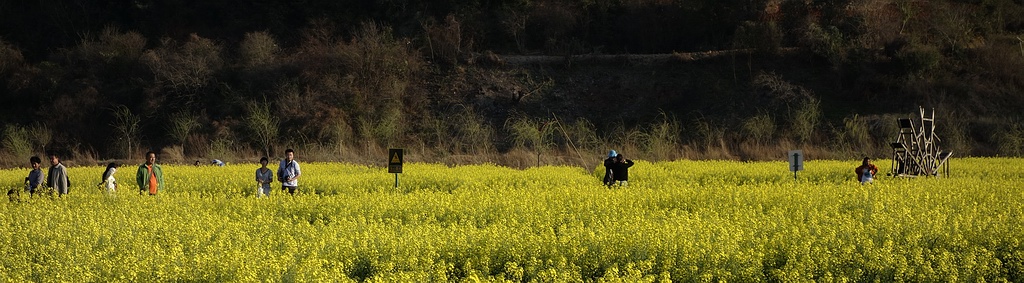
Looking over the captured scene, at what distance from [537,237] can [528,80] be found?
3598 centimetres

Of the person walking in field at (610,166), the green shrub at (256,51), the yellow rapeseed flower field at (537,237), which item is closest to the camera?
the yellow rapeseed flower field at (537,237)

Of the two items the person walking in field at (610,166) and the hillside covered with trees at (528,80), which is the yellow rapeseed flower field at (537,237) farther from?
the hillside covered with trees at (528,80)

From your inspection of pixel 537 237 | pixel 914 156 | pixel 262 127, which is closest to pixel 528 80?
pixel 262 127

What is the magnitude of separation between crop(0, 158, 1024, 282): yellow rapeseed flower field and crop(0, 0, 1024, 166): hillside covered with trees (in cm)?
2007

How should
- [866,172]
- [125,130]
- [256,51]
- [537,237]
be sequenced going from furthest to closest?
[256,51] → [125,130] → [866,172] → [537,237]

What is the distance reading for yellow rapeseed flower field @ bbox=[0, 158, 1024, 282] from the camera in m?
8.99

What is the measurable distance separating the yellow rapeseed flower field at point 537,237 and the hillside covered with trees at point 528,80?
20.1m

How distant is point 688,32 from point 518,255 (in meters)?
42.6

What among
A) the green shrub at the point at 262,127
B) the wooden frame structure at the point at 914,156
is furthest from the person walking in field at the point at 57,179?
the green shrub at the point at 262,127

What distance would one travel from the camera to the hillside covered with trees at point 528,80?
39469 mm

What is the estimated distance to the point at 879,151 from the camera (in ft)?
112

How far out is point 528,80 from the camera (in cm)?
4612

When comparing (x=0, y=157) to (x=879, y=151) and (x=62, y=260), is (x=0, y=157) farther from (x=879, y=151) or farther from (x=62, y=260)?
(x=879, y=151)

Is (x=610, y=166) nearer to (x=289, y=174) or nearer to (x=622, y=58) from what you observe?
(x=289, y=174)
